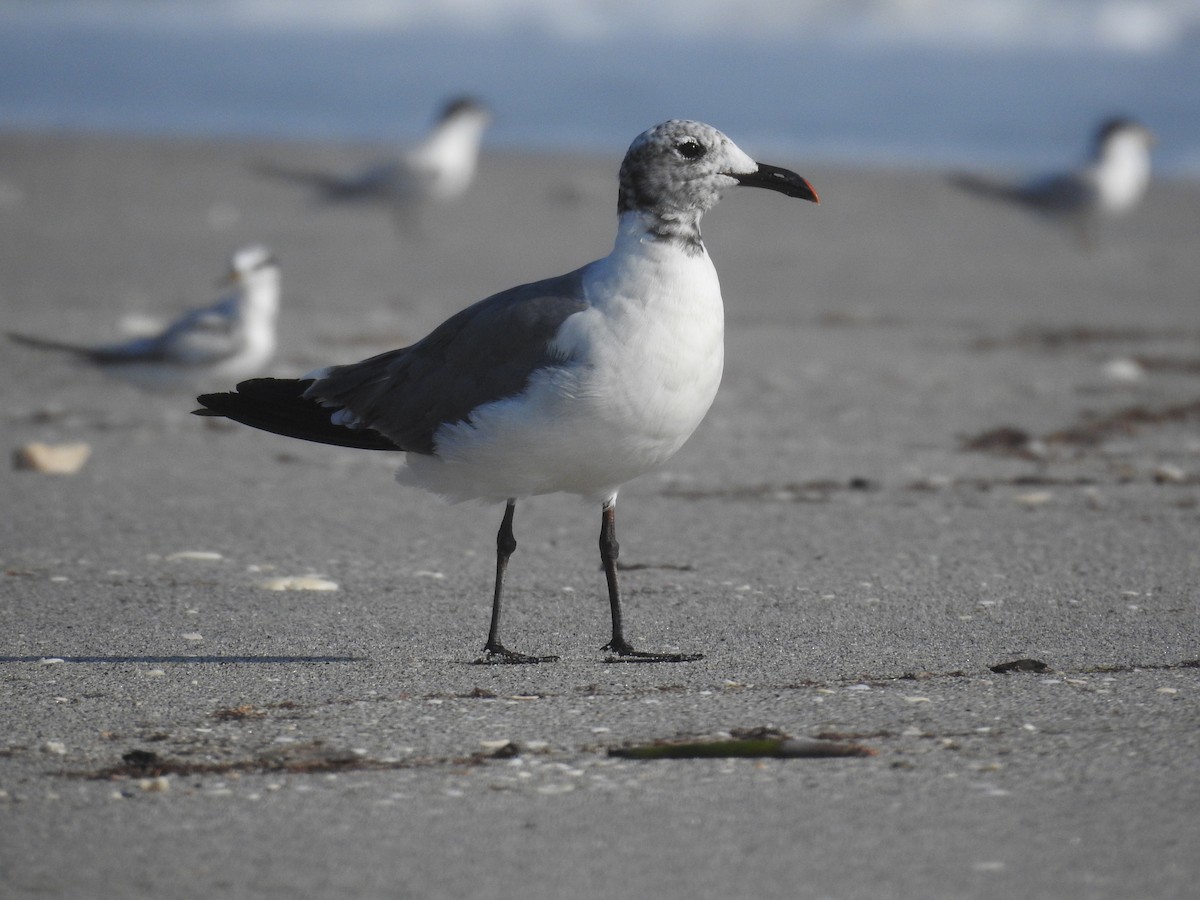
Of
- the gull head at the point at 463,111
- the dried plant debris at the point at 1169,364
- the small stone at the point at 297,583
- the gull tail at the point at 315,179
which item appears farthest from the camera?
the gull head at the point at 463,111

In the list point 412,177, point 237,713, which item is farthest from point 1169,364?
point 412,177

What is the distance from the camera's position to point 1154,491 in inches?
254

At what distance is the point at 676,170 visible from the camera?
14.3 feet

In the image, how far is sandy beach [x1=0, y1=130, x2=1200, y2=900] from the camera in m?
3.00

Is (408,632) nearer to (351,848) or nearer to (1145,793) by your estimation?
(351,848)

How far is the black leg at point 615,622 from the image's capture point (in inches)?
170

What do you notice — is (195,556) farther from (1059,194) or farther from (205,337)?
(1059,194)

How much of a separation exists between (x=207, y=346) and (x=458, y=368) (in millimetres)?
4077

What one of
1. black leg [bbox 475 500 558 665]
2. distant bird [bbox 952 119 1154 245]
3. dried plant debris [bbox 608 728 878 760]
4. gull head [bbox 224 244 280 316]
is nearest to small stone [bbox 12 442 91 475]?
gull head [bbox 224 244 280 316]

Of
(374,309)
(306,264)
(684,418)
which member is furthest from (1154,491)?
(306,264)

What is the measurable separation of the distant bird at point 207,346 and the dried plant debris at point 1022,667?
4.86 metres

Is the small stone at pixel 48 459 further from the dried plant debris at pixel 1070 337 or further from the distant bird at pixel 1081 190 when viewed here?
the distant bird at pixel 1081 190

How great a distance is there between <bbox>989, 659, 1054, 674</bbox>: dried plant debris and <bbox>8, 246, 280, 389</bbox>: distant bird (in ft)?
16.0

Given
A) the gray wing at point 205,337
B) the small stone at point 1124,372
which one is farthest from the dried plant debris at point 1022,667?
the small stone at point 1124,372
